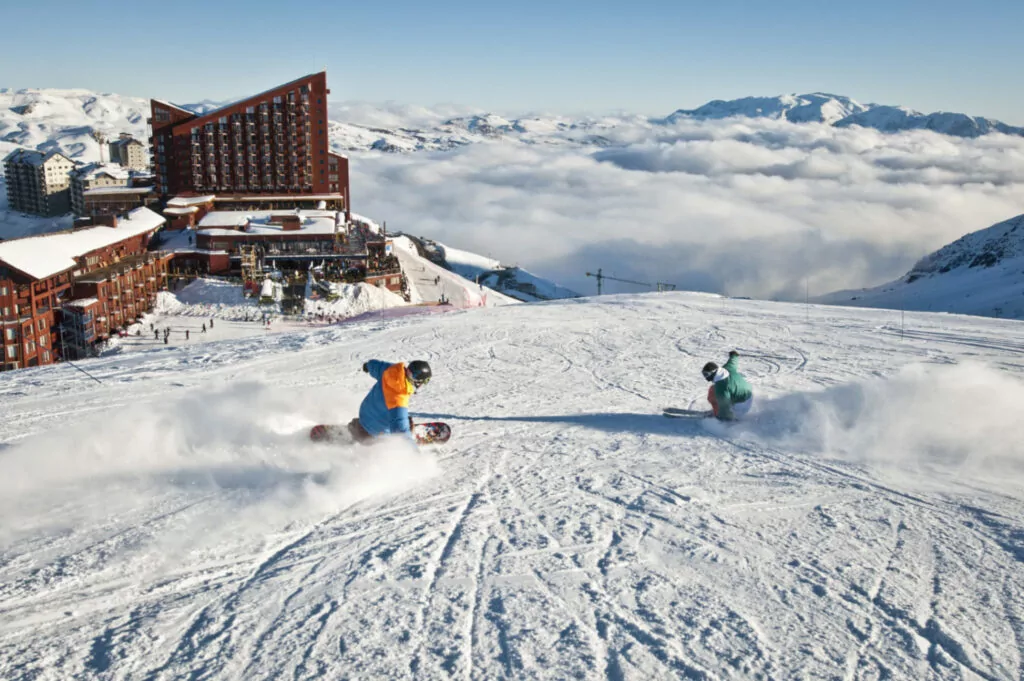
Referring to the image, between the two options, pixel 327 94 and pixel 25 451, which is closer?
pixel 25 451

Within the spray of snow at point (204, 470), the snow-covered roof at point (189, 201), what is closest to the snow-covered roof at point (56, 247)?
the snow-covered roof at point (189, 201)

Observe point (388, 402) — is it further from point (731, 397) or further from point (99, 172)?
point (99, 172)

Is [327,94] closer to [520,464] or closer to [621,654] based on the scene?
[520,464]

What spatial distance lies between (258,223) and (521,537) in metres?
47.8

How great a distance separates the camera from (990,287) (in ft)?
301

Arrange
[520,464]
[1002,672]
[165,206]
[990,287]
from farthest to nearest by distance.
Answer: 1. [990,287]
2. [165,206]
3. [520,464]
4. [1002,672]

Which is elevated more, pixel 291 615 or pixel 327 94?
pixel 327 94

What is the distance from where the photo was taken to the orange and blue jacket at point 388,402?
855cm

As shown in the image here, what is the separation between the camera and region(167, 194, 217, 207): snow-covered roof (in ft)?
177

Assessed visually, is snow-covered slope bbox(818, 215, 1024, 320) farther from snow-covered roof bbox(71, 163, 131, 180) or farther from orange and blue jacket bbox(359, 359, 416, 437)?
snow-covered roof bbox(71, 163, 131, 180)

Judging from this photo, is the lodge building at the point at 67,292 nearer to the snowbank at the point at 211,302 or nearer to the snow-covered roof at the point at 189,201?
the snowbank at the point at 211,302

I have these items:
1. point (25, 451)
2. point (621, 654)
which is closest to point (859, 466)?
point (621, 654)

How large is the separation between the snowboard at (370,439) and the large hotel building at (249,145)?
5379 cm

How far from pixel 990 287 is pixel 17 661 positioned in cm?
10762
